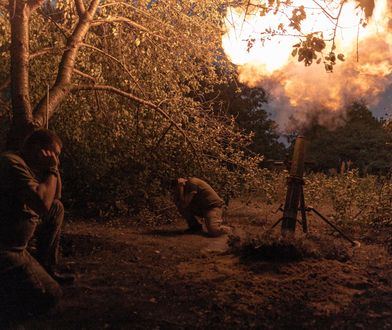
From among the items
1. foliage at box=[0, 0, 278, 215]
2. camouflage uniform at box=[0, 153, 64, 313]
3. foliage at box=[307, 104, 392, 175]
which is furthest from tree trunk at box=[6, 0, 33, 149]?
foliage at box=[307, 104, 392, 175]

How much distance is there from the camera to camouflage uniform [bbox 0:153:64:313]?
12.7 feet

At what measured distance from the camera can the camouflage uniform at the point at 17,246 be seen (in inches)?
152

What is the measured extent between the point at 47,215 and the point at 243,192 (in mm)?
6647

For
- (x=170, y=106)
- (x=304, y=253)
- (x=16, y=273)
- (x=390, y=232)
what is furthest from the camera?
(x=170, y=106)

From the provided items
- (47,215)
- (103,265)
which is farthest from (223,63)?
(47,215)

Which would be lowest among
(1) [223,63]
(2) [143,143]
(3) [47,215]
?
(3) [47,215]

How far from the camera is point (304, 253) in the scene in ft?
19.3

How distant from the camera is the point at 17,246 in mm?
3953

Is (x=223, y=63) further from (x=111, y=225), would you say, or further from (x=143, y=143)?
(x=111, y=225)

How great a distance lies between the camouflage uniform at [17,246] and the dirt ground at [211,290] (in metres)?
0.18

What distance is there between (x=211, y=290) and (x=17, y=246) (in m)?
2.01

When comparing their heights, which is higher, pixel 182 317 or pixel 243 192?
pixel 243 192

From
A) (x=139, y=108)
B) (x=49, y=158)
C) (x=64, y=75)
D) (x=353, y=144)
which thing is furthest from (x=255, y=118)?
(x=49, y=158)

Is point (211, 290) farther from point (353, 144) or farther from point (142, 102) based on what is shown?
point (353, 144)
